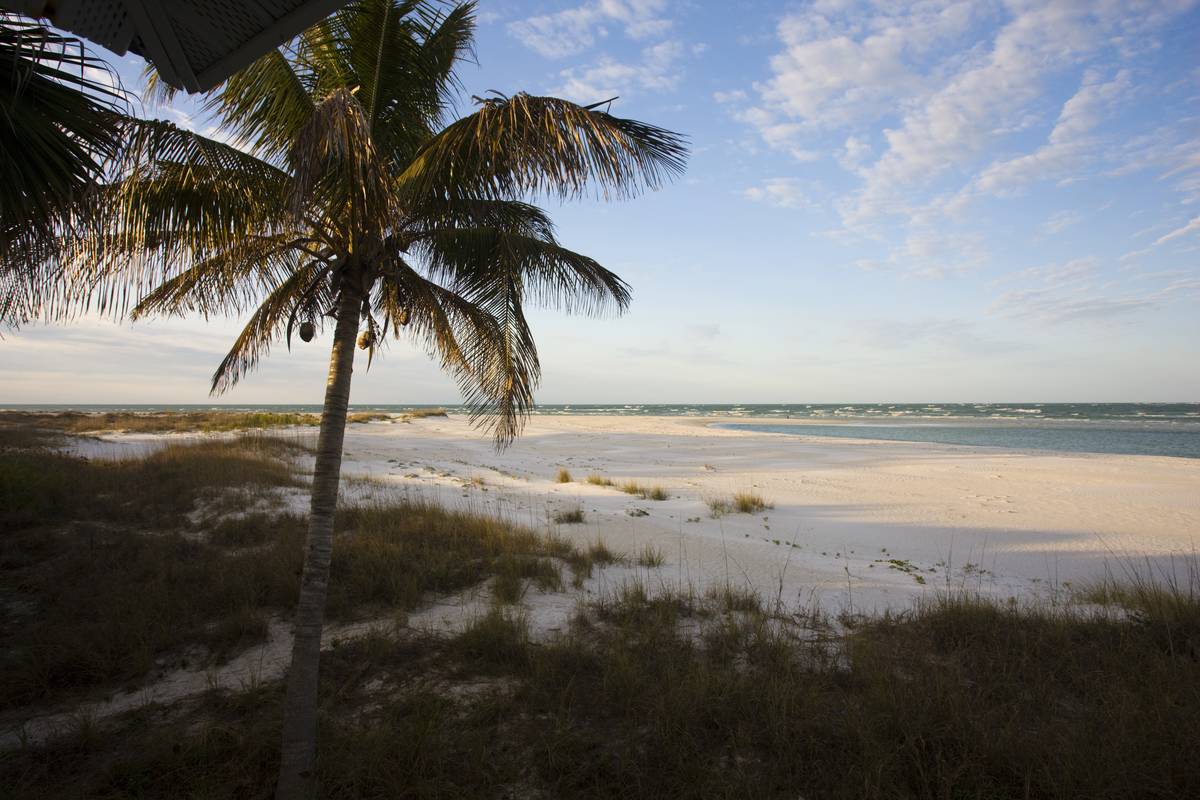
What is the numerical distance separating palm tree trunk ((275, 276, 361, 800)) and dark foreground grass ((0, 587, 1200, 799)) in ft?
0.73

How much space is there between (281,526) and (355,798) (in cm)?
618

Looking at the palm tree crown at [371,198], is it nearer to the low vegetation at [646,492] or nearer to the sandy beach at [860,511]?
the sandy beach at [860,511]

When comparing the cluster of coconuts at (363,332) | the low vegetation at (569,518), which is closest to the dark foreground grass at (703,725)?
the cluster of coconuts at (363,332)

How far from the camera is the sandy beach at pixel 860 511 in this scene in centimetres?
734

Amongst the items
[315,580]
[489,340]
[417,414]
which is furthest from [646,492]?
[417,414]

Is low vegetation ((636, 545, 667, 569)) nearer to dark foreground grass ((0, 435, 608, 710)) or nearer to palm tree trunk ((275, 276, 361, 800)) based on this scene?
dark foreground grass ((0, 435, 608, 710))

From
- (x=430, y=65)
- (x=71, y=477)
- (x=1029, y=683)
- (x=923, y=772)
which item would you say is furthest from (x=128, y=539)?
(x=1029, y=683)

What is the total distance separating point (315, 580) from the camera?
3.37m

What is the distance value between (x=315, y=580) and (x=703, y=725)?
8.80 ft

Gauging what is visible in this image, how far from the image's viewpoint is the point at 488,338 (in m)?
4.71

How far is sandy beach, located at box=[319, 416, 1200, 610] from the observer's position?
7.34m

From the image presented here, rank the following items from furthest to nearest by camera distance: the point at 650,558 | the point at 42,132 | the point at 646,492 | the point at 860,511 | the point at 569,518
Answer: the point at 646,492 → the point at 860,511 → the point at 569,518 → the point at 650,558 → the point at 42,132

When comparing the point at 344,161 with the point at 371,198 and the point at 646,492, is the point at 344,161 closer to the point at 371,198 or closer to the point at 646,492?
the point at 371,198

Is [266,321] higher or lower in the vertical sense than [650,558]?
higher
